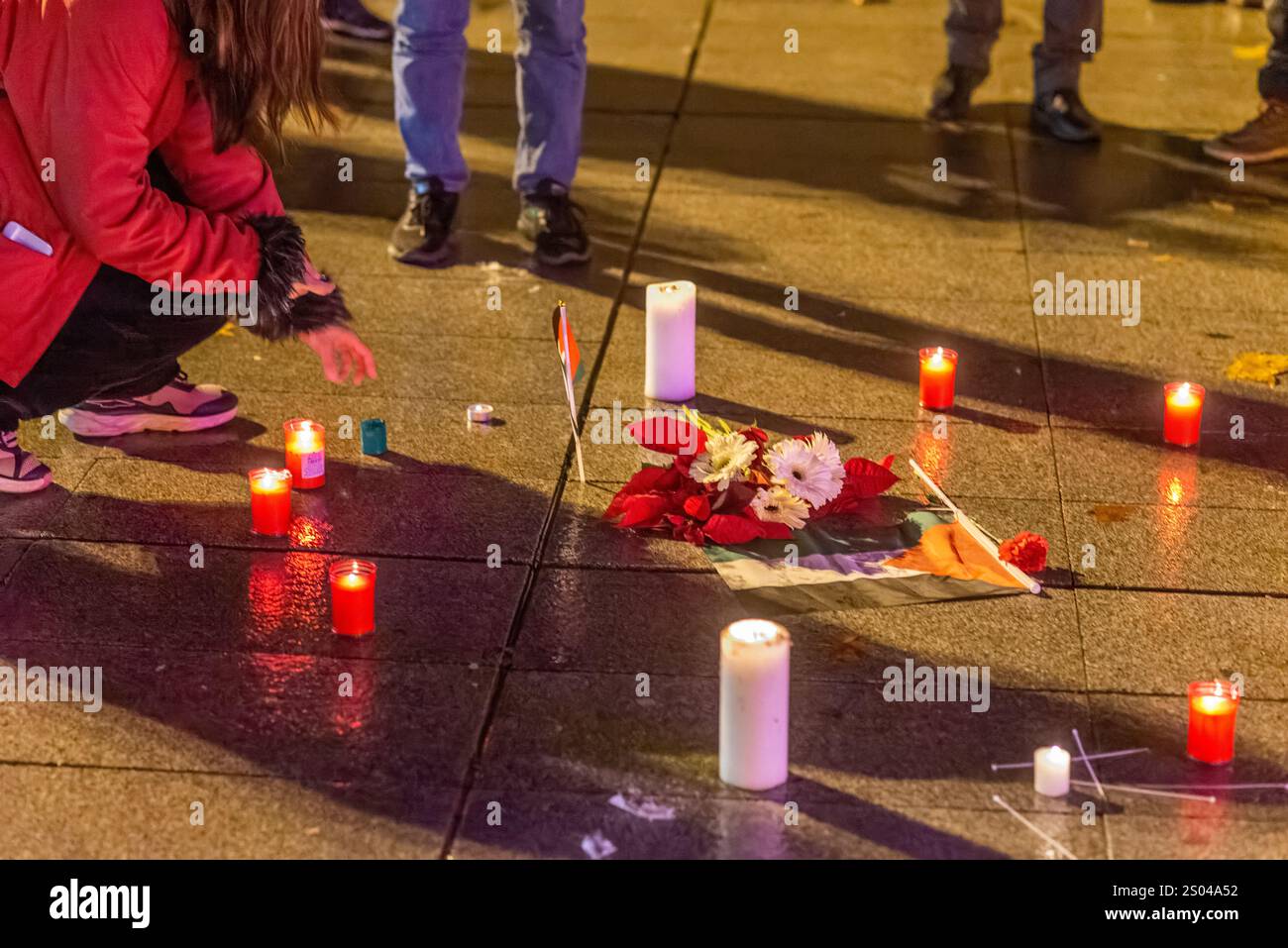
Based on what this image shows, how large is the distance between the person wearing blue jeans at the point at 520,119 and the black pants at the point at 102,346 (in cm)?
178

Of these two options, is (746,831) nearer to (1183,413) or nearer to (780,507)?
(780,507)

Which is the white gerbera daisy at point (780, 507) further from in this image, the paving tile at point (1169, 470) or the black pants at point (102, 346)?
the black pants at point (102, 346)

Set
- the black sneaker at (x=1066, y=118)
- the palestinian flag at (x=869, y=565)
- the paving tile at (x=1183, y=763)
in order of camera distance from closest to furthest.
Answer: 1. the paving tile at (x=1183, y=763)
2. the palestinian flag at (x=869, y=565)
3. the black sneaker at (x=1066, y=118)

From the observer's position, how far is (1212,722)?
3512 millimetres

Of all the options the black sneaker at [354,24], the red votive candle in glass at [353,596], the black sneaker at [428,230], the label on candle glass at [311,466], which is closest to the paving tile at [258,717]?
the red votive candle in glass at [353,596]

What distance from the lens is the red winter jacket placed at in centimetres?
399

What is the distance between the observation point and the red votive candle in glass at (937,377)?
521 centimetres

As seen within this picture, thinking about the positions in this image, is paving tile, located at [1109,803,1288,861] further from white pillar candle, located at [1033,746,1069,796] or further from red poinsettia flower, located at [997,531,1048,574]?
red poinsettia flower, located at [997,531,1048,574]

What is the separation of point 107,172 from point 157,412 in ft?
3.65

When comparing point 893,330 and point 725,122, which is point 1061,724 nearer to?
point 893,330

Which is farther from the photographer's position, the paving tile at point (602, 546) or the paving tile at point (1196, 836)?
the paving tile at point (602, 546)

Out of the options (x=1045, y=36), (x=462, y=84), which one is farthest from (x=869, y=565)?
(x=1045, y=36)

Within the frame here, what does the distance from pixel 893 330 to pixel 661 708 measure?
2.45 metres
